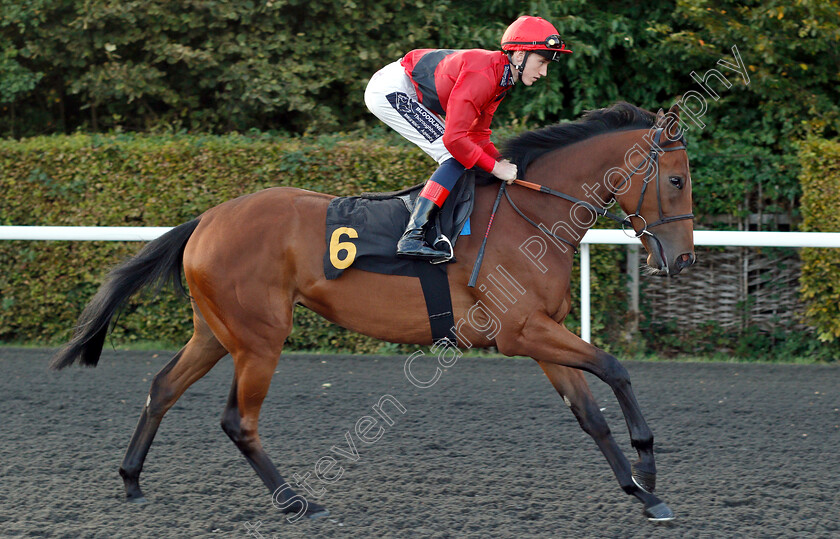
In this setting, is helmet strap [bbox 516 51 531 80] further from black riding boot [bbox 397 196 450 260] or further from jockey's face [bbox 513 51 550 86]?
black riding boot [bbox 397 196 450 260]

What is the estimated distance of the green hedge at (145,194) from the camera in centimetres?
657

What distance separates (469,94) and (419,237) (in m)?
0.64

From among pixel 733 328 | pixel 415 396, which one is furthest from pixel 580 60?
pixel 415 396

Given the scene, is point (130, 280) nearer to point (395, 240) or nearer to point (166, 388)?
point (166, 388)

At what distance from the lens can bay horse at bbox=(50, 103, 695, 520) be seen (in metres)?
3.50

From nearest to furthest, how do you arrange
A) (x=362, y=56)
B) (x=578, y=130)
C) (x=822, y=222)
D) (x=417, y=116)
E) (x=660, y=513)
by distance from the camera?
(x=660, y=513)
(x=578, y=130)
(x=417, y=116)
(x=822, y=222)
(x=362, y=56)

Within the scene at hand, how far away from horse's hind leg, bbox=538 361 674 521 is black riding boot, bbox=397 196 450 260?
70 centimetres

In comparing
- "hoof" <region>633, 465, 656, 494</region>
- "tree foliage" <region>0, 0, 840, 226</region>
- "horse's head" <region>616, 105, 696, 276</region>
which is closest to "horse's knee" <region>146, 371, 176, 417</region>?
"hoof" <region>633, 465, 656, 494</region>

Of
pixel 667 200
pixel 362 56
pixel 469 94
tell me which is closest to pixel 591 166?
pixel 667 200

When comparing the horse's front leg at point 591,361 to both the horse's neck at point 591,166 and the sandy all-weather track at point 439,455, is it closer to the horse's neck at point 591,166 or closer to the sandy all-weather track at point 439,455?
the sandy all-weather track at point 439,455

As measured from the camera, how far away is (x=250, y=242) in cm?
373

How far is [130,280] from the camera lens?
13.2 ft

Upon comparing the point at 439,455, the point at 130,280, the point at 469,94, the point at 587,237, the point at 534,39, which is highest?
the point at 534,39

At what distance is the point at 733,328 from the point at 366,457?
157 inches
